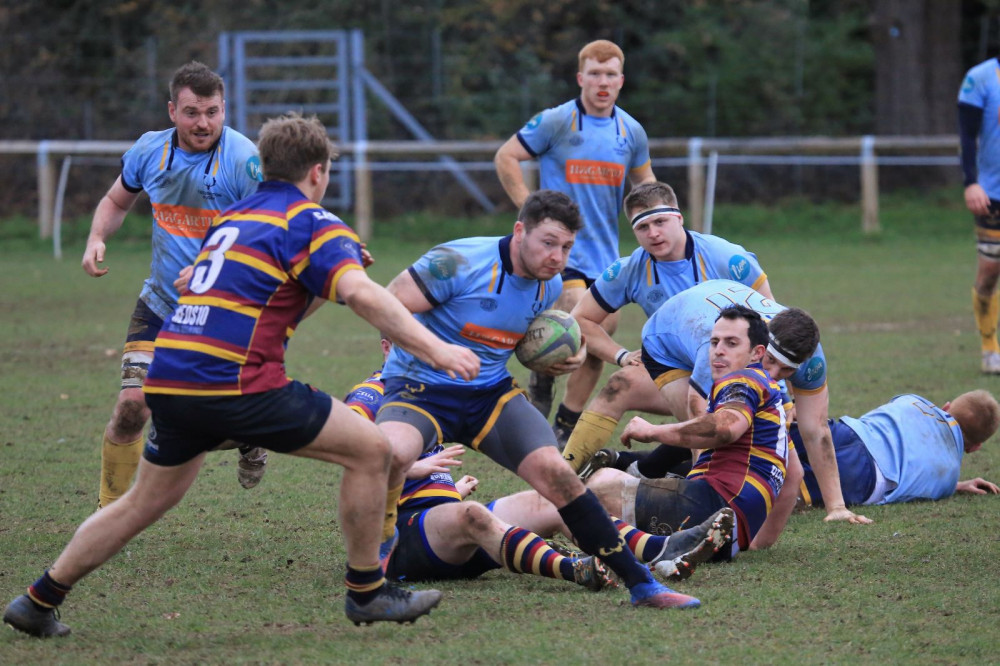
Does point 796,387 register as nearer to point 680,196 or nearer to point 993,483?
point 993,483

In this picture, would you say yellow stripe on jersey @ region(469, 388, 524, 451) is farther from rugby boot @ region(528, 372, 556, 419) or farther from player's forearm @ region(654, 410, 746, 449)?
rugby boot @ region(528, 372, 556, 419)

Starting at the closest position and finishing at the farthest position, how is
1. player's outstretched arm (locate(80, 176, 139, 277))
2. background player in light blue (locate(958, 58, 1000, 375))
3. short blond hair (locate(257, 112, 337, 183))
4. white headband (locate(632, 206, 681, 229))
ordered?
short blond hair (locate(257, 112, 337, 183))
player's outstretched arm (locate(80, 176, 139, 277))
white headband (locate(632, 206, 681, 229))
background player in light blue (locate(958, 58, 1000, 375))

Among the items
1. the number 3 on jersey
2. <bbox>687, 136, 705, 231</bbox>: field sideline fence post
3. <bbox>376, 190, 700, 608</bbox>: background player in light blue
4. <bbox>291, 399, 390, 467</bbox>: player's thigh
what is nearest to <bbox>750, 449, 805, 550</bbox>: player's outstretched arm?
<bbox>376, 190, 700, 608</bbox>: background player in light blue

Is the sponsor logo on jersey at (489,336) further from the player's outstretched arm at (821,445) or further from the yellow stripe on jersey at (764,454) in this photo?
the player's outstretched arm at (821,445)

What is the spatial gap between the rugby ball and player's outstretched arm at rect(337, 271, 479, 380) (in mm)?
943

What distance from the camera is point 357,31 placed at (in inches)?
808

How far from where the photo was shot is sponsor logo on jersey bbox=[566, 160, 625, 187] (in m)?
7.72

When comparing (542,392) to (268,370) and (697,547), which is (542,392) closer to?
(697,547)

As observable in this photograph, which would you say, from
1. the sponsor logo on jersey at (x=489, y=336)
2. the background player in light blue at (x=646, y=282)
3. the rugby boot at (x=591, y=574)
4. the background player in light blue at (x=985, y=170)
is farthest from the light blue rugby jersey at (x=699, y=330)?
the background player in light blue at (x=985, y=170)

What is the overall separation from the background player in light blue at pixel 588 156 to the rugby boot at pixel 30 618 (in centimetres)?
399

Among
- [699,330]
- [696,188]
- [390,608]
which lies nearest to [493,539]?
[390,608]

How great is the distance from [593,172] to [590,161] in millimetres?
69

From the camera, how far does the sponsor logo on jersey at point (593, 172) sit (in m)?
7.72

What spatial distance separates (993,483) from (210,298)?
418cm
